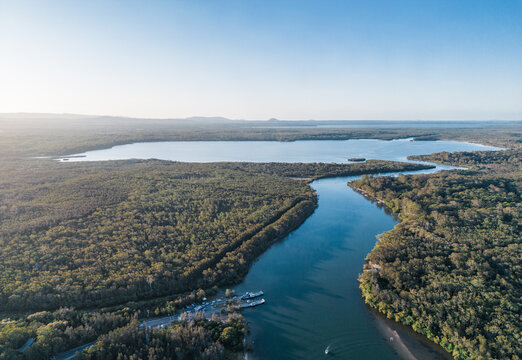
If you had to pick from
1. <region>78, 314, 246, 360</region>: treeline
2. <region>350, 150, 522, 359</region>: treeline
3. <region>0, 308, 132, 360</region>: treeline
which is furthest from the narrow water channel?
<region>0, 308, 132, 360</region>: treeline

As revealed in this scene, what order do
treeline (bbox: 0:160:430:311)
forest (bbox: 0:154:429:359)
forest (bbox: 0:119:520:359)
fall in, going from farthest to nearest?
treeline (bbox: 0:160:430:311) < forest (bbox: 0:154:429:359) < forest (bbox: 0:119:520:359)

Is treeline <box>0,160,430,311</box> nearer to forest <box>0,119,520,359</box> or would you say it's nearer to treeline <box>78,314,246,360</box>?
A: forest <box>0,119,520,359</box>

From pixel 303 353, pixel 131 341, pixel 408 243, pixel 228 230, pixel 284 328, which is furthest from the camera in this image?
pixel 228 230

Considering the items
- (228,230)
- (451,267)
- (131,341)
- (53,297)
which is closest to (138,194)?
(228,230)

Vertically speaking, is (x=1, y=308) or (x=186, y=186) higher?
(x=186, y=186)

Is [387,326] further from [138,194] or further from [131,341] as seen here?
[138,194]

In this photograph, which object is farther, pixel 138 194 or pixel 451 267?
pixel 138 194
